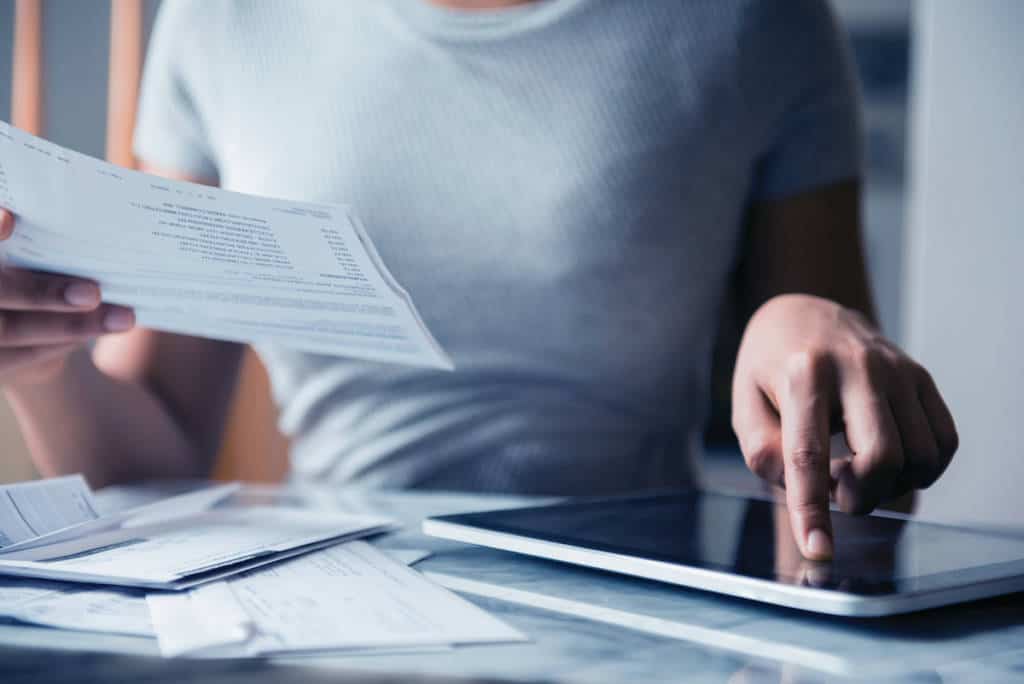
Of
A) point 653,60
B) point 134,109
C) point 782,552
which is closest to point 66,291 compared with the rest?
point 782,552

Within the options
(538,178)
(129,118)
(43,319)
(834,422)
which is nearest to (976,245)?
(538,178)

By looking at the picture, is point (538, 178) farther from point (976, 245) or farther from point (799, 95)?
point (976, 245)

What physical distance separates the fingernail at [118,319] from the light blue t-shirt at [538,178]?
28cm

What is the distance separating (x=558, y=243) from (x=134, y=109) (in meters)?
1.33

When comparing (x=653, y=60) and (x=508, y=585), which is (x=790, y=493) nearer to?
(x=508, y=585)

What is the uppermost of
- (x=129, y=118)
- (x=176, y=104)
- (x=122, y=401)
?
(x=129, y=118)

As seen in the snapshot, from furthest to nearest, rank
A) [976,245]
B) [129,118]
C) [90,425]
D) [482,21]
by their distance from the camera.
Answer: [129,118]
[976,245]
[482,21]
[90,425]

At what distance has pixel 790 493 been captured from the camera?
1.50 ft

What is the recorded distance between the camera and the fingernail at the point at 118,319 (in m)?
0.68

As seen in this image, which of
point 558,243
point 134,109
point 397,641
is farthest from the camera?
point 134,109

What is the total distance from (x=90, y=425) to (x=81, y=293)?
24 centimetres

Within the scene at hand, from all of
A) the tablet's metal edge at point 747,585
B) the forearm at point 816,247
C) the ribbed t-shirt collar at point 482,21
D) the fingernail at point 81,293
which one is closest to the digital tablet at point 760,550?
the tablet's metal edge at point 747,585

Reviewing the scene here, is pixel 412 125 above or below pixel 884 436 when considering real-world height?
above

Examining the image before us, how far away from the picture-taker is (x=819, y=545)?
441 mm
